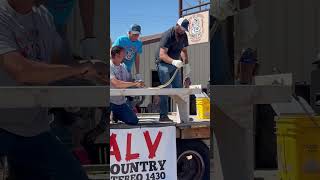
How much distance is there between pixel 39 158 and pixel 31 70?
15.6 inches

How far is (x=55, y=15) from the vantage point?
6.40ft

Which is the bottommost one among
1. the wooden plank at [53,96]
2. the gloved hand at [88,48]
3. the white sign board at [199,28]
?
the wooden plank at [53,96]

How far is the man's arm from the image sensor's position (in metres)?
1.87

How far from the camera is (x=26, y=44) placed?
189 centimetres

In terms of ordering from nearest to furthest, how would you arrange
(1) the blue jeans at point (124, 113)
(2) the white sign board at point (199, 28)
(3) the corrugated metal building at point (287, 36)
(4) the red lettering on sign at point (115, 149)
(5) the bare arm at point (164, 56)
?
(3) the corrugated metal building at point (287, 36) → (4) the red lettering on sign at point (115, 149) → (1) the blue jeans at point (124, 113) → (5) the bare arm at point (164, 56) → (2) the white sign board at point (199, 28)

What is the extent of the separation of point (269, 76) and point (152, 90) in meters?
2.69

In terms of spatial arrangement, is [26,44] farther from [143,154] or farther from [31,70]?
[143,154]

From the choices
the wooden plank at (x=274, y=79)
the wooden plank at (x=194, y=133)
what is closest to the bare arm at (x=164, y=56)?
the wooden plank at (x=194, y=133)

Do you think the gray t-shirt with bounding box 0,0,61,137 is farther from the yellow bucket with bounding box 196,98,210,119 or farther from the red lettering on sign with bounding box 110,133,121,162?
the yellow bucket with bounding box 196,98,210,119

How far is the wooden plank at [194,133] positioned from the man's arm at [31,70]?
3.37 m

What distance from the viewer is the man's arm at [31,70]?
6.14 ft

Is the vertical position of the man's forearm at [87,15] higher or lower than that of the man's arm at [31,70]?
higher

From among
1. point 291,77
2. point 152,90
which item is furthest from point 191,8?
point 291,77

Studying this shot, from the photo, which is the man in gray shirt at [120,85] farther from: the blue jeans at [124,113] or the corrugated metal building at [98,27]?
the corrugated metal building at [98,27]
